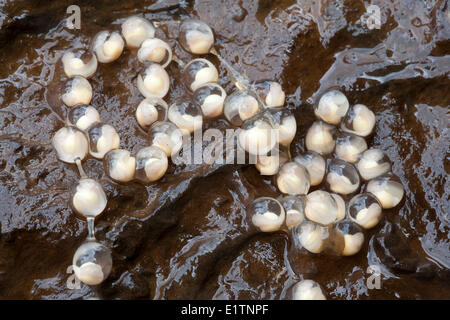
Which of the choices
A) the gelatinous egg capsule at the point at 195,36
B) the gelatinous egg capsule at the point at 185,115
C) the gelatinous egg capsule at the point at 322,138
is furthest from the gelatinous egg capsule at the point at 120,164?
the gelatinous egg capsule at the point at 322,138

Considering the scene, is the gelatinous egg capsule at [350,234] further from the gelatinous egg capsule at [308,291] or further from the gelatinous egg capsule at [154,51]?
the gelatinous egg capsule at [154,51]

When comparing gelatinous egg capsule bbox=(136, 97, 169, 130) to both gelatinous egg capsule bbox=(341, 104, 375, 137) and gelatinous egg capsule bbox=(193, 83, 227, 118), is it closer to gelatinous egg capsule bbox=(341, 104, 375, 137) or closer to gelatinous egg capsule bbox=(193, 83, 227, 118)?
gelatinous egg capsule bbox=(193, 83, 227, 118)

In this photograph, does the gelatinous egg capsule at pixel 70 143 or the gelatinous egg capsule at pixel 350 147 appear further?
the gelatinous egg capsule at pixel 350 147

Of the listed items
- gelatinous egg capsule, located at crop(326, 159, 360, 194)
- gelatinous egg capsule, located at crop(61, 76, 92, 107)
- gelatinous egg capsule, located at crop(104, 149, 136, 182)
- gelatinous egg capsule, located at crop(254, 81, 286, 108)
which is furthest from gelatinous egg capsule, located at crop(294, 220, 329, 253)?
gelatinous egg capsule, located at crop(61, 76, 92, 107)

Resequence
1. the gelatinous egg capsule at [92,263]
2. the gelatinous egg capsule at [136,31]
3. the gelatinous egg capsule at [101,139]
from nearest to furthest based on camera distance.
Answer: the gelatinous egg capsule at [92,263]
the gelatinous egg capsule at [101,139]
the gelatinous egg capsule at [136,31]

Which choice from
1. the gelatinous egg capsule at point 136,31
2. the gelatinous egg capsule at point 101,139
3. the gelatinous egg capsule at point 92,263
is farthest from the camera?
the gelatinous egg capsule at point 136,31

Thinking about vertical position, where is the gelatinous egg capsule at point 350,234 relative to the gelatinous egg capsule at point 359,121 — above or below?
below

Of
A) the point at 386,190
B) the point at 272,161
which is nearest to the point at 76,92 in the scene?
the point at 272,161
